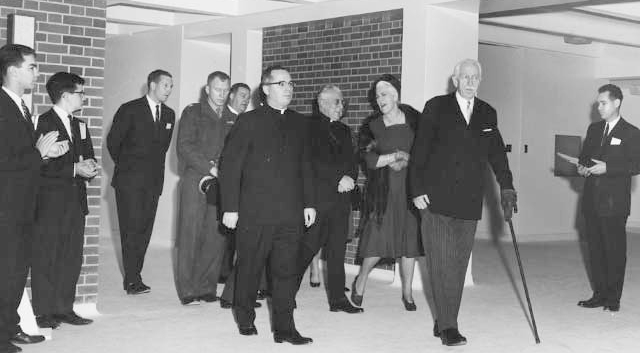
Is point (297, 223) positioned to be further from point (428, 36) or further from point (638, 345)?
point (428, 36)

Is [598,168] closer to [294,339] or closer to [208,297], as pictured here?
[294,339]

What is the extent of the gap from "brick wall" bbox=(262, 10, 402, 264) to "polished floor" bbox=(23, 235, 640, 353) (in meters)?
1.93

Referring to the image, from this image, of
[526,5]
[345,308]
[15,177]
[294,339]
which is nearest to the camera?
[15,177]

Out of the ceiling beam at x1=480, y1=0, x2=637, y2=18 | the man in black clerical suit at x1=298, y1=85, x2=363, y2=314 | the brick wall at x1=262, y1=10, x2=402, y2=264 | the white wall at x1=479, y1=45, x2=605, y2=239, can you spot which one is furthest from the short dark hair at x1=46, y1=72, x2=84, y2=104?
the white wall at x1=479, y1=45, x2=605, y2=239

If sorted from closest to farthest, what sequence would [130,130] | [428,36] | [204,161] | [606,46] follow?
[204,161] < [130,130] < [428,36] < [606,46]

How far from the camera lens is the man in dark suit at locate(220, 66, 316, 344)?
17.1 ft

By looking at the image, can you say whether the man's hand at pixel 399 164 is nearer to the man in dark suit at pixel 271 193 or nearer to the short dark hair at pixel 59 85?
the man in dark suit at pixel 271 193

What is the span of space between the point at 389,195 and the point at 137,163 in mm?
2121

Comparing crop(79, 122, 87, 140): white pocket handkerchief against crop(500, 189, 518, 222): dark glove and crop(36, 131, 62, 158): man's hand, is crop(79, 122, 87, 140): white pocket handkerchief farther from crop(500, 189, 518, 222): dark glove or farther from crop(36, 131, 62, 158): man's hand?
crop(500, 189, 518, 222): dark glove

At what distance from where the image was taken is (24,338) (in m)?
5.05

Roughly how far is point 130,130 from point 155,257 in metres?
2.98

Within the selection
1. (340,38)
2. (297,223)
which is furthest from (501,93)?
(297,223)

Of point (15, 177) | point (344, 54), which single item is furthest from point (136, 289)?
point (344, 54)

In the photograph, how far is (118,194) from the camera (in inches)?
289
